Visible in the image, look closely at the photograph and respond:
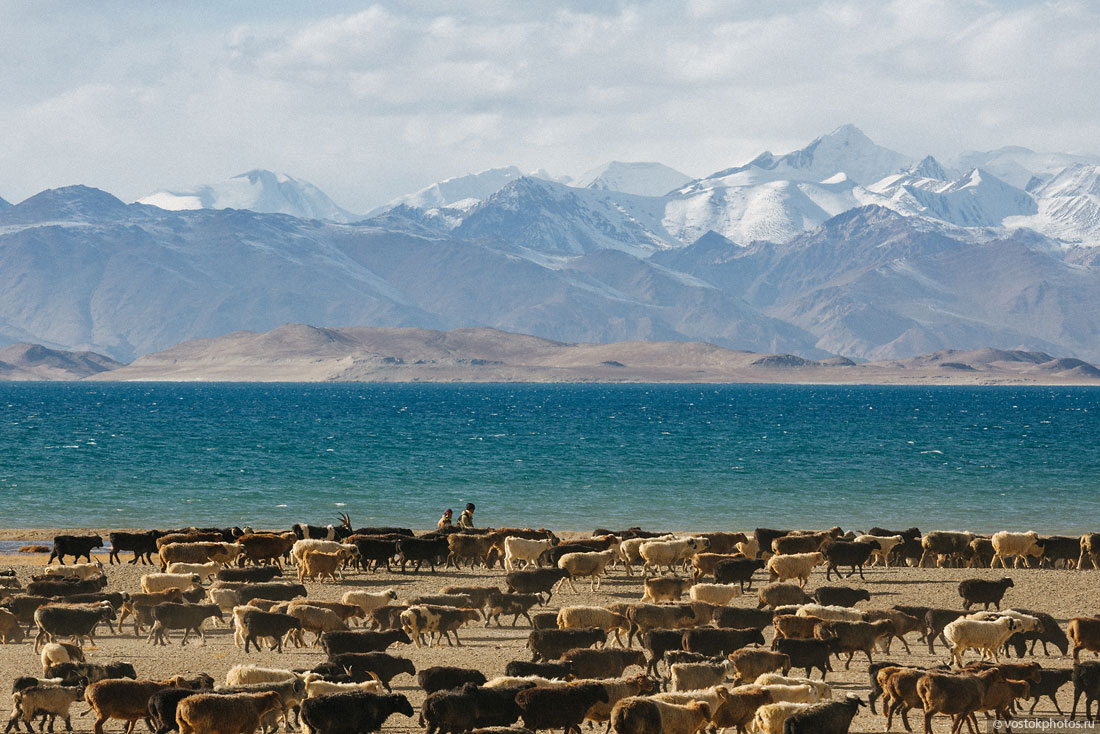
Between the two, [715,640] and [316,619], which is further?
[316,619]

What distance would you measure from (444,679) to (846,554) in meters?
16.4

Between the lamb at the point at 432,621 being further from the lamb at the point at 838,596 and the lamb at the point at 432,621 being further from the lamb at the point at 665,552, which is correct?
the lamb at the point at 665,552

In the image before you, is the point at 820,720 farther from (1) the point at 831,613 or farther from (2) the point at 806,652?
(1) the point at 831,613

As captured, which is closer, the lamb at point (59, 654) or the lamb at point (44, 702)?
the lamb at point (44, 702)

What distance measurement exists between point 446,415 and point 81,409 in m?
53.1

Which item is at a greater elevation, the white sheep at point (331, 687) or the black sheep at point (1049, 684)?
the white sheep at point (331, 687)

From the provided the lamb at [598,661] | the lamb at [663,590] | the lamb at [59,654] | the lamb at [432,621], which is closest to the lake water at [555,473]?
the lamb at [663,590]

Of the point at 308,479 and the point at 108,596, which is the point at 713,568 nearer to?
the point at 108,596

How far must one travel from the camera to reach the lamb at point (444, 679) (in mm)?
18141

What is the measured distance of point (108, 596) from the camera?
25234mm

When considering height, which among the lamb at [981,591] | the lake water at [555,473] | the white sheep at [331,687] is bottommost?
the lake water at [555,473]

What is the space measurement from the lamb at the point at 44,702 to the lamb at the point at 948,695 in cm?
1119

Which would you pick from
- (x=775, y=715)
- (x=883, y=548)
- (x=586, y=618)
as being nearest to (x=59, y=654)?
(x=586, y=618)

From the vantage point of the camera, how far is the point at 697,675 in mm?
18266
